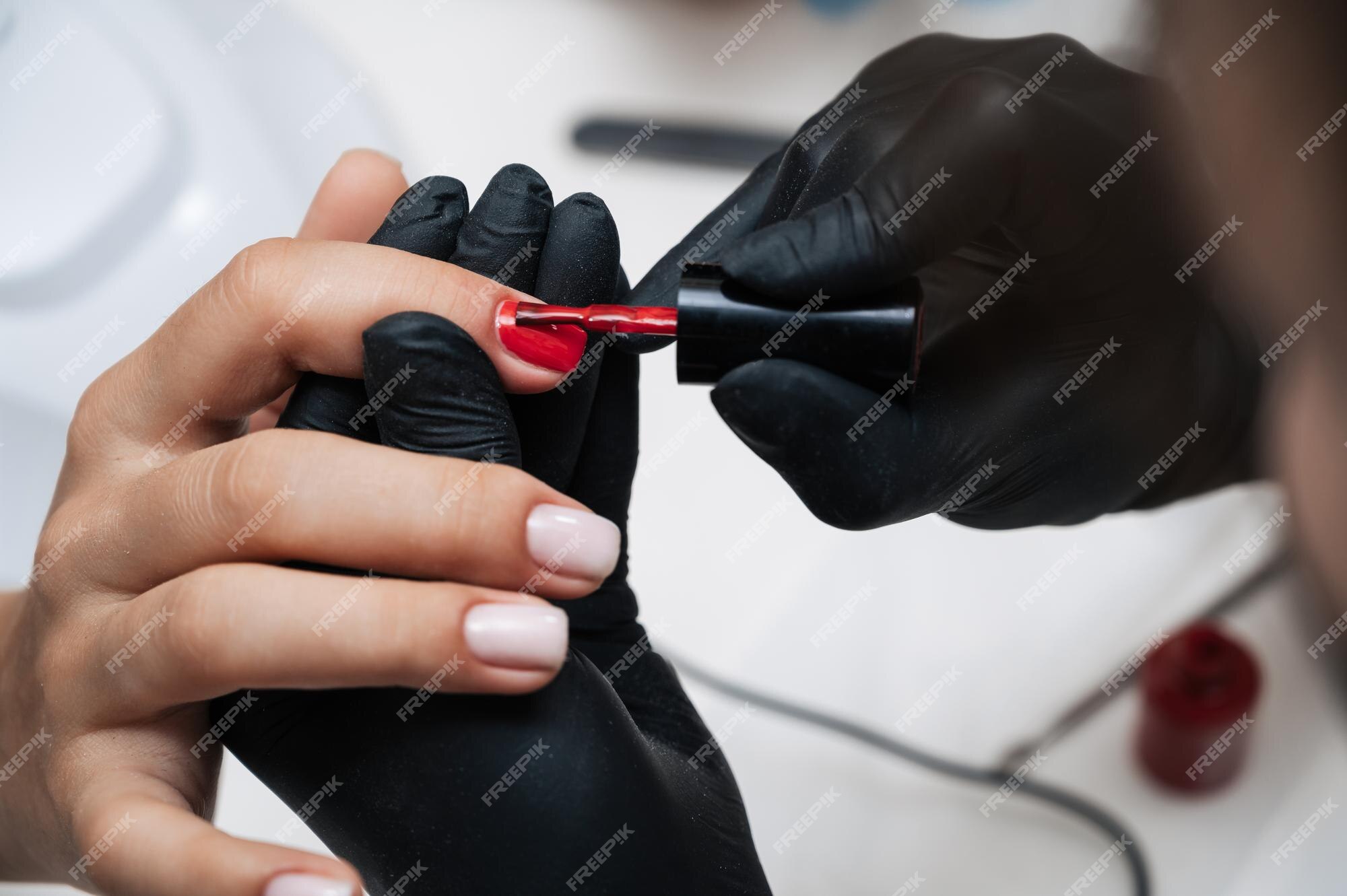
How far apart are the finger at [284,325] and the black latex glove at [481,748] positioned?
0.8 inches

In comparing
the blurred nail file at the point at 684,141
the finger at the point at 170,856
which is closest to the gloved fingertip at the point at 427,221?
the finger at the point at 170,856

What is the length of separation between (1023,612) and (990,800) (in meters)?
0.17

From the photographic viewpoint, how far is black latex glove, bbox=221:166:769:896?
0.40 meters

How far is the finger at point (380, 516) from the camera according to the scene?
0.39 m

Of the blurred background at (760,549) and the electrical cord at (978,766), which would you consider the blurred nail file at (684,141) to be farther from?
the electrical cord at (978,766)

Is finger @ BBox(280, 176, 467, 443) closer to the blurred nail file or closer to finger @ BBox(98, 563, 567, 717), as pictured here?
finger @ BBox(98, 563, 567, 717)

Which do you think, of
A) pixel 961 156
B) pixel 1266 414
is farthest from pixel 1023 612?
pixel 961 156

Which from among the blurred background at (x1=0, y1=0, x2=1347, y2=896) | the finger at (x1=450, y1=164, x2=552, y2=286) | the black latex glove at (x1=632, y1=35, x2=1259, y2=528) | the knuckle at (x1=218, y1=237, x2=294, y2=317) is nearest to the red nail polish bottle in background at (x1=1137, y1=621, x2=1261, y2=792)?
the blurred background at (x1=0, y1=0, x2=1347, y2=896)

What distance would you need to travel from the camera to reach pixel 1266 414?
0.64 meters

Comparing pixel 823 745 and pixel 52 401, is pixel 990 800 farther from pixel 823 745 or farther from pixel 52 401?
pixel 52 401

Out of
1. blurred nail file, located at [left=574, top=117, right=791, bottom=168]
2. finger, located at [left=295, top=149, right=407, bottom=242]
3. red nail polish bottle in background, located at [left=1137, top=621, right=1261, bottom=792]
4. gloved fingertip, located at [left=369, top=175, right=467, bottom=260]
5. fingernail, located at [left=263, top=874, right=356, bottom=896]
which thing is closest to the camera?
fingernail, located at [left=263, top=874, right=356, bottom=896]

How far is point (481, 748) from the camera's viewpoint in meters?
0.41

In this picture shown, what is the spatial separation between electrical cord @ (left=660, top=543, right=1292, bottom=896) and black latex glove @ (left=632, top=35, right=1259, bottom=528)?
222 mm

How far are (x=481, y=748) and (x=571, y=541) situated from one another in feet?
0.32
